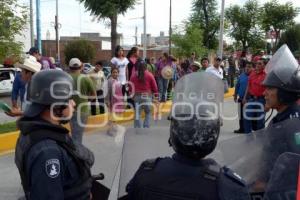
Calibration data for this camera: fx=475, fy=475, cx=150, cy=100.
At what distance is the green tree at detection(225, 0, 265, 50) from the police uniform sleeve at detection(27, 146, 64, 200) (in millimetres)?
34360

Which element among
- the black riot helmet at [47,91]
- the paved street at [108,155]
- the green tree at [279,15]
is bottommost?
the paved street at [108,155]

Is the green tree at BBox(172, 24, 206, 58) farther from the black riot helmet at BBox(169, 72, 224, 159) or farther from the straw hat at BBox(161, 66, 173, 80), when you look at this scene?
the black riot helmet at BBox(169, 72, 224, 159)

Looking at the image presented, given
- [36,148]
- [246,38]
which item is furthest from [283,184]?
[246,38]

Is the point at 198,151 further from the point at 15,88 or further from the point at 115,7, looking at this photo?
the point at 115,7

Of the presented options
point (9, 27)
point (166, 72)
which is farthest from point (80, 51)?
point (9, 27)

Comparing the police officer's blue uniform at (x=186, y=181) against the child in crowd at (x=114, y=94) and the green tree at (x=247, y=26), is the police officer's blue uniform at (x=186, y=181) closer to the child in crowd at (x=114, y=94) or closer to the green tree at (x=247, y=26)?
the child in crowd at (x=114, y=94)

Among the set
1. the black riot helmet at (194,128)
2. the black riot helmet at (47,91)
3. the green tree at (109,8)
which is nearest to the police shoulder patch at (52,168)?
the black riot helmet at (47,91)

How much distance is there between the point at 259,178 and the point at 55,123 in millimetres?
1096

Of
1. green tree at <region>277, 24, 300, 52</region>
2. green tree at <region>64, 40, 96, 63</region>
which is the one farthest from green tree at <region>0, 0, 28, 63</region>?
green tree at <region>277, 24, 300, 52</region>

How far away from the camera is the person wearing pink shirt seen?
9.12 metres

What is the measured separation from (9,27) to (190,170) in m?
8.71

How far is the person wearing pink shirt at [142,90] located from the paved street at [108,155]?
1.73 m

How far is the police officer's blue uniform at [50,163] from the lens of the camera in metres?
2.15

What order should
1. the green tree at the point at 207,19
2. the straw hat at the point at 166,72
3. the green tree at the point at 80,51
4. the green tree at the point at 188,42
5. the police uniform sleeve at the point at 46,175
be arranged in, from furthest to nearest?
1. the green tree at the point at 80,51
2. the green tree at the point at 207,19
3. the green tree at the point at 188,42
4. the straw hat at the point at 166,72
5. the police uniform sleeve at the point at 46,175
